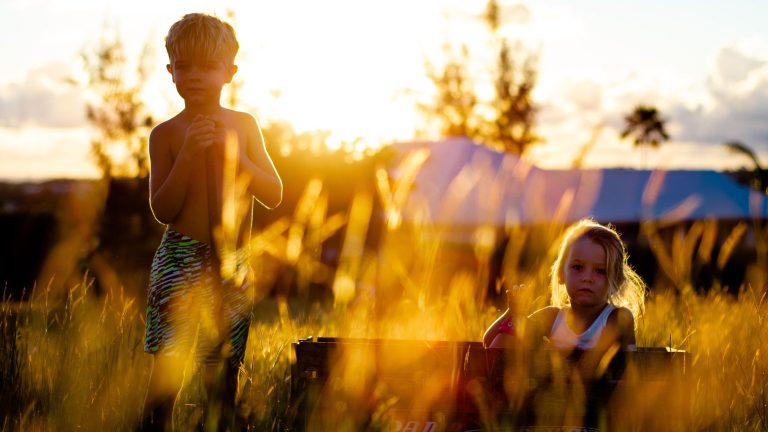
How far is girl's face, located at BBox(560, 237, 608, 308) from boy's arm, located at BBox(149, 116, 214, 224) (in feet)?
5.50

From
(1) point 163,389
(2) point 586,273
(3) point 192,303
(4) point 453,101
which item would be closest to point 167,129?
(3) point 192,303

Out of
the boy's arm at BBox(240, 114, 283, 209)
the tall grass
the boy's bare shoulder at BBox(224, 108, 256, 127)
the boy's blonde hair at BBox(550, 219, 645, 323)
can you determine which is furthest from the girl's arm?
the boy's bare shoulder at BBox(224, 108, 256, 127)

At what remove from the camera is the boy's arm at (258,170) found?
3.11m

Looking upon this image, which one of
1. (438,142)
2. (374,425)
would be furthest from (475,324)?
(438,142)

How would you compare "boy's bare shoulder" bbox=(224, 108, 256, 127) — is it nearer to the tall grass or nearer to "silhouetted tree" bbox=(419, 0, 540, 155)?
the tall grass

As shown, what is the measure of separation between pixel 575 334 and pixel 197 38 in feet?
6.71

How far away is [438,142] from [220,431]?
20703 millimetres

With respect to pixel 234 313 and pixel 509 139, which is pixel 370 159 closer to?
pixel 234 313

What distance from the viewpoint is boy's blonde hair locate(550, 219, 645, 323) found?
11.9 ft

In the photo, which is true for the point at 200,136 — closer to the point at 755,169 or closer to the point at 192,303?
the point at 192,303

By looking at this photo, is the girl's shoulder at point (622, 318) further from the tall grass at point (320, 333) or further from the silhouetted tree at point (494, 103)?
the silhouetted tree at point (494, 103)

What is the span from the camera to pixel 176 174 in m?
2.92

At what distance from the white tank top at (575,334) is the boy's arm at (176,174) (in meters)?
1.78

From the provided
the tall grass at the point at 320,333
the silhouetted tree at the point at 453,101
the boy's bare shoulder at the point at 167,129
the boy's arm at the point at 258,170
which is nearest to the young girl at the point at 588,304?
the tall grass at the point at 320,333
